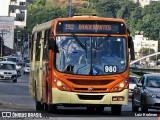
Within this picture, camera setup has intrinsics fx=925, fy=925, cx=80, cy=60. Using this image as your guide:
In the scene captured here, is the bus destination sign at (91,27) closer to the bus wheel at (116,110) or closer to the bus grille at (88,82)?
the bus grille at (88,82)

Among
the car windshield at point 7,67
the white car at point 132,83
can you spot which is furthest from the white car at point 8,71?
the white car at point 132,83

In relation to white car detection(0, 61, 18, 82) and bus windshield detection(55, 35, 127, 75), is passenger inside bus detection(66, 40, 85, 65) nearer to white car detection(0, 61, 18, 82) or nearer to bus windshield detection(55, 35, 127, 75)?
bus windshield detection(55, 35, 127, 75)

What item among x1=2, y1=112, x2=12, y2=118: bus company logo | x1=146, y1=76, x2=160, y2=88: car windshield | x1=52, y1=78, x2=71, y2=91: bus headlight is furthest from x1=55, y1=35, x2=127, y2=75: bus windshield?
x1=146, y1=76, x2=160, y2=88: car windshield

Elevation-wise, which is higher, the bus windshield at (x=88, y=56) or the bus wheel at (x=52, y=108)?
the bus windshield at (x=88, y=56)

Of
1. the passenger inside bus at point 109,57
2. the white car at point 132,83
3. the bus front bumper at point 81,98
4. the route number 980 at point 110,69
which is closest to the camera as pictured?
the bus front bumper at point 81,98

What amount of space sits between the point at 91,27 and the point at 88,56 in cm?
98

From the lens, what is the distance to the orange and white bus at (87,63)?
26766 millimetres

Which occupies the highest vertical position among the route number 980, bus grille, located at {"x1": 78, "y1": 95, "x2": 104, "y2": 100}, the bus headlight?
the route number 980

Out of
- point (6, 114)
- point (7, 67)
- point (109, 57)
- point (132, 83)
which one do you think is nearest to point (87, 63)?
point (109, 57)

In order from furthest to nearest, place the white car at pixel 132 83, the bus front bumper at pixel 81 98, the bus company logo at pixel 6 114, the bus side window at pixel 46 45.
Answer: the white car at pixel 132 83
the bus side window at pixel 46 45
the bus front bumper at pixel 81 98
the bus company logo at pixel 6 114

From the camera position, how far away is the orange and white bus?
2677cm

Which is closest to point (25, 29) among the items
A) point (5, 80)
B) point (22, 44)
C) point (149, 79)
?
point (22, 44)

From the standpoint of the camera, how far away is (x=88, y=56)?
1067 inches

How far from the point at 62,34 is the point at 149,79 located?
556cm
